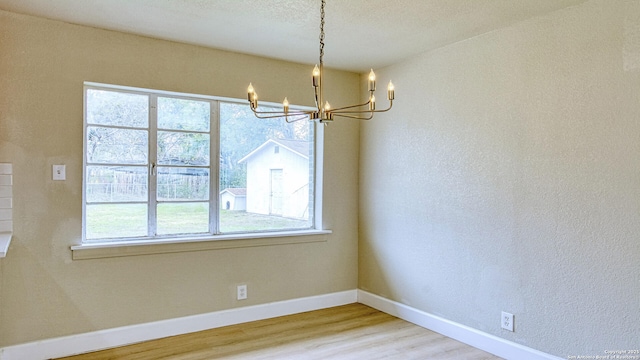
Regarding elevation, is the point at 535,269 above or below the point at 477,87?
below

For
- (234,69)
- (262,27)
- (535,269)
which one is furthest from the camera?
(234,69)

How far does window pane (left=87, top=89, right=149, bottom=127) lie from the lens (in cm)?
313

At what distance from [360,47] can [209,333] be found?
2.66 meters

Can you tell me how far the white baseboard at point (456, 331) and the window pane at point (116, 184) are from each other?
2366 mm

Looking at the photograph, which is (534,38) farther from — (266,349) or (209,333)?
(209,333)

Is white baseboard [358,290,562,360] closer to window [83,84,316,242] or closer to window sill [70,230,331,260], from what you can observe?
window sill [70,230,331,260]

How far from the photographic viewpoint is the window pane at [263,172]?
3.71 m

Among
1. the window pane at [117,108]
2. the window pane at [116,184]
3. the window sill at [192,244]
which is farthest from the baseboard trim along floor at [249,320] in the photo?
the window pane at [117,108]

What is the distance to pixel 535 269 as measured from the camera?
278cm

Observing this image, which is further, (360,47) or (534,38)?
(360,47)

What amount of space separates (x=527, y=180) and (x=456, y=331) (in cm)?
133

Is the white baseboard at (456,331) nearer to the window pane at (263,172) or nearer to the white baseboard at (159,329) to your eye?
the white baseboard at (159,329)

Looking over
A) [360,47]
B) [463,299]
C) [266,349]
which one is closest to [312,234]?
[266,349]

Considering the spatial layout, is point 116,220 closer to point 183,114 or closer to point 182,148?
point 182,148
